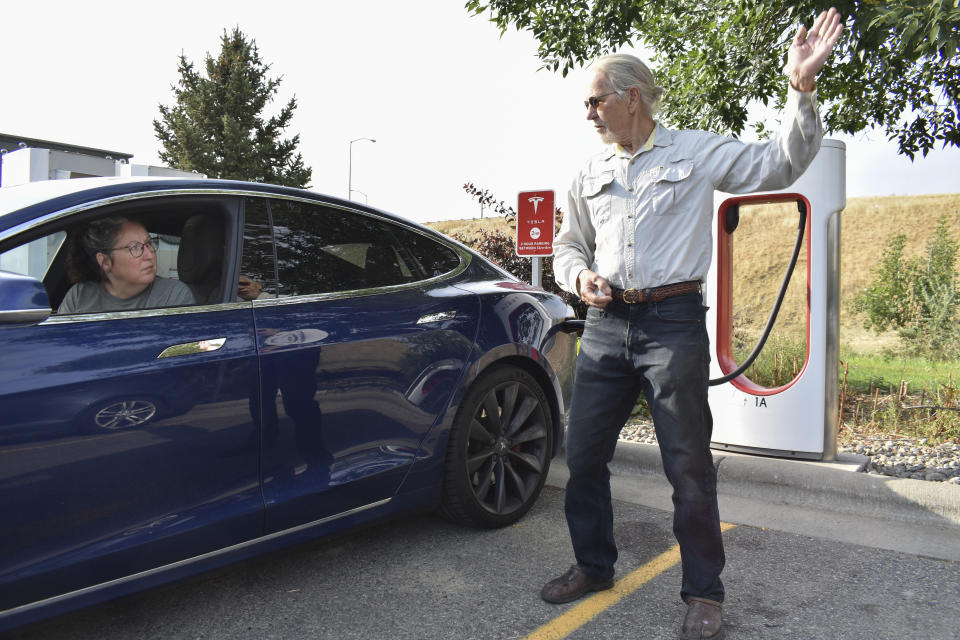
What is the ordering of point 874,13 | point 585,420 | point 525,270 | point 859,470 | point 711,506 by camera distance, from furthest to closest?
point 525,270 → point 874,13 → point 859,470 → point 585,420 → point 711,506

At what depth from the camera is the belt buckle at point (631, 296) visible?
256 centimetres

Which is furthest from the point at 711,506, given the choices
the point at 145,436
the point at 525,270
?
the point at 525,270

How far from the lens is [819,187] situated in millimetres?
4480

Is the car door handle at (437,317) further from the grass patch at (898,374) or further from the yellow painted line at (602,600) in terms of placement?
the grass patch at (898,374)

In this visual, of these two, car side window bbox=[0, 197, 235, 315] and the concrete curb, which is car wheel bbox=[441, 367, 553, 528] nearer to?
the concrete curb

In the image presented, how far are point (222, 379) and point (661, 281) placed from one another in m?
1.48

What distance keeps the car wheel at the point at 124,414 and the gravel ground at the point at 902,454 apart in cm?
321

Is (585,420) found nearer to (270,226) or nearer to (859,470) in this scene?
(270,226)

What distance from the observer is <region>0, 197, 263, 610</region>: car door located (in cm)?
204

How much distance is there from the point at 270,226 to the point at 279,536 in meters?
1.12

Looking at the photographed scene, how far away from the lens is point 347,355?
9.14 ft

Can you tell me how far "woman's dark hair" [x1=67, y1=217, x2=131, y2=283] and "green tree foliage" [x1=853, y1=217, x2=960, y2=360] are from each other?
896cm

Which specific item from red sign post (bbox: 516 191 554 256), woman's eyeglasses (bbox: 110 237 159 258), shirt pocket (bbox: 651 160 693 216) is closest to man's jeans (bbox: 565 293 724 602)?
shirt pocket (bbox: 651 160 693 216)

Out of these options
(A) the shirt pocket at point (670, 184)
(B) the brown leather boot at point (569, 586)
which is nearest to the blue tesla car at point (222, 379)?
(B) the brown leather boot at point (569, 586)
